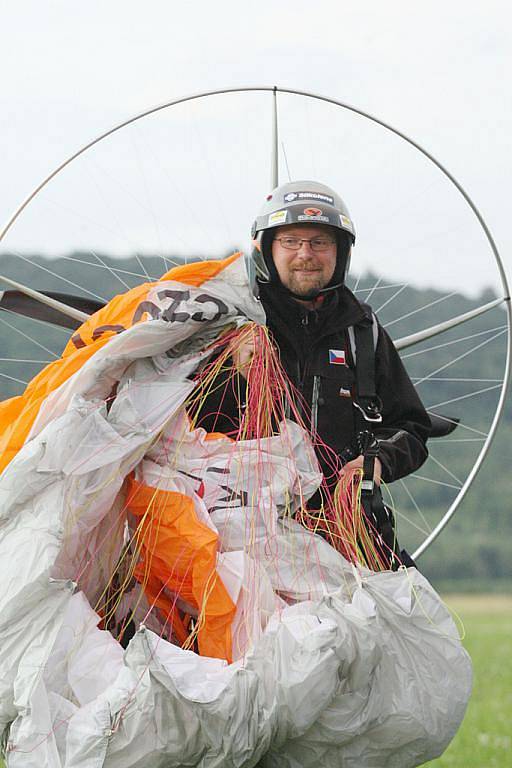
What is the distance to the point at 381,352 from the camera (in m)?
4.01

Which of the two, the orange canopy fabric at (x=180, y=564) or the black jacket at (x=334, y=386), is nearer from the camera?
the orange canopy fabric at (x=180, y=564)

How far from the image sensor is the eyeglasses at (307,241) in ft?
13.1

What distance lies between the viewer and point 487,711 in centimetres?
807

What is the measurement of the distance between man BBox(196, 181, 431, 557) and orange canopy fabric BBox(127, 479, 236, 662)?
18.4 inches

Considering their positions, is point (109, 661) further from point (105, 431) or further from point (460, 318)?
point (460, 318)

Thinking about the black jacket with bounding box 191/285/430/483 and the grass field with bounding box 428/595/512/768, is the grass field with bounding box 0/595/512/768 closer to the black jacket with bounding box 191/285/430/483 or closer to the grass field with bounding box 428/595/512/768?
the grass field with bounding box 428/595/512/768

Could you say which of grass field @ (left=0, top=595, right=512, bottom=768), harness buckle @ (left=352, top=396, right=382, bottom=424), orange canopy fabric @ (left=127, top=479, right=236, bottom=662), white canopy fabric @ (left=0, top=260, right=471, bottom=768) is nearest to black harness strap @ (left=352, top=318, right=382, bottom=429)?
harness buckle @ (left=352, top=396, right=382, bottom=424)

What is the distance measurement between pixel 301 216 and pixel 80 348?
82 cm

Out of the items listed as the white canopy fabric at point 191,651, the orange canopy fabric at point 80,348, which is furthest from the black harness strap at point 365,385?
the orange canopy fabric at point 80,348

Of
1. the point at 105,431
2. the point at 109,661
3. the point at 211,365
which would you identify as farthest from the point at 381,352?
the point at 109,661

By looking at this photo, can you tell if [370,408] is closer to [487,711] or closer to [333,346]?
[333,346]

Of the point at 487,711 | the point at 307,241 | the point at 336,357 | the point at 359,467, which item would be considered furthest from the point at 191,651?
the point at 487,711

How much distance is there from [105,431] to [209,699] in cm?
81

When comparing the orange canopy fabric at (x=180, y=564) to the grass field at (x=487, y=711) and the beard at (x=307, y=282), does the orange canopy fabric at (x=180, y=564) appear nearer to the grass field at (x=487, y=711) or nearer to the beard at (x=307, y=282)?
the beard at (x=307, y=282)
